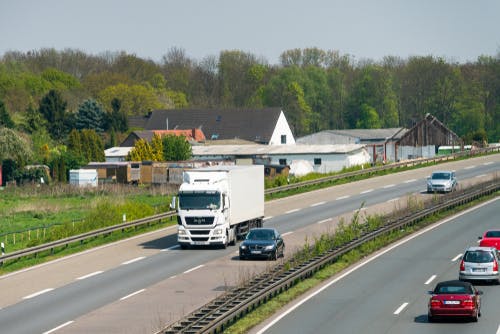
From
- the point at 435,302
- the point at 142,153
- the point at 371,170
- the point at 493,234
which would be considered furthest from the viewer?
the point at 142,153

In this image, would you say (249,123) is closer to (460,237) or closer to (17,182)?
(17,182)

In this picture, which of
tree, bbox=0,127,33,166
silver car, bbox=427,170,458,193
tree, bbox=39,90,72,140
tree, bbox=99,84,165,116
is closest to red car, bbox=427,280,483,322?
silver car, bbox=427,170,458,193

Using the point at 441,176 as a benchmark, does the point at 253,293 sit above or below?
below

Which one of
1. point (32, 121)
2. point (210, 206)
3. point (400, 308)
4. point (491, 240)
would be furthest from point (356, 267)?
point (32, 121)

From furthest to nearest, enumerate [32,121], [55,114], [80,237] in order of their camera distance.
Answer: [55,114]
[32,121]
[80,237]

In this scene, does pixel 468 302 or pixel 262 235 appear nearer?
pixel 468 302

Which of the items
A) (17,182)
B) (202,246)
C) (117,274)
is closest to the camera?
(117,274)

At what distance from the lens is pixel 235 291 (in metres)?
34.9

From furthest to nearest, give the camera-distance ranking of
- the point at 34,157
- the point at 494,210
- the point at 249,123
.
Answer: the point at 249,123
the point at 34,157
the point at 494,210

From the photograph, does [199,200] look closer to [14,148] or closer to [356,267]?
[356,267]

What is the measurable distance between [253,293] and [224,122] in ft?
385

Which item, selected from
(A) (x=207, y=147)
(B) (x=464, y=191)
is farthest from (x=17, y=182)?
(B) (x=464, y=191)

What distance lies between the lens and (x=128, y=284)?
1604 inches

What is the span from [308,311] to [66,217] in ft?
128
